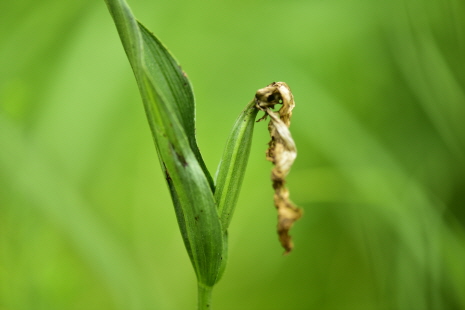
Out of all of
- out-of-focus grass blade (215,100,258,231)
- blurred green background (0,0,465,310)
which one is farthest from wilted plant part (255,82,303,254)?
blurred green background (0,0,465,310)

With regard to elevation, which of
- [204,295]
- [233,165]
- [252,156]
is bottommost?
[252,156]

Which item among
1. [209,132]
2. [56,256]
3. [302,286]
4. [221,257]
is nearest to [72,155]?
[56,256]

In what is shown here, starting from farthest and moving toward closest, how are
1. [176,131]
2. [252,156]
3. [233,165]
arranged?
1. [252,156]
2. [233,165]
3. [176,131]

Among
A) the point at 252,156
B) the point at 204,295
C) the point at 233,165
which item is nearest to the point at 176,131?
the point at 233,165

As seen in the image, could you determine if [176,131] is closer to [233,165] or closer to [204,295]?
[233,165]

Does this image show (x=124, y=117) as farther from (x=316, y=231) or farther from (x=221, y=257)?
(x=221, y=257)

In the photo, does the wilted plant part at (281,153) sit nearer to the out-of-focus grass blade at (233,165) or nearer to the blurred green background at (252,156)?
the out-of-focus grass blade at (233,165)

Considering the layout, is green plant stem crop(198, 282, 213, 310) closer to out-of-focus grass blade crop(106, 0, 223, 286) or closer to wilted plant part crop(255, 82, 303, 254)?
out-of-focus grass blade crop(106, 0, 223, 286)
